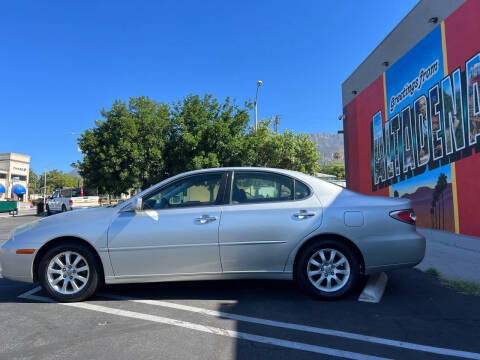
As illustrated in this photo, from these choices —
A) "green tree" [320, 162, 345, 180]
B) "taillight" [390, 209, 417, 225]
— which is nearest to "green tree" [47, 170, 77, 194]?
"green tree" [320, 162, 345, 180]

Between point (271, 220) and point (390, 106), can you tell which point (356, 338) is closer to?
point (271, 220)

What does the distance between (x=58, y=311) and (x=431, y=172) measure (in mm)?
9153

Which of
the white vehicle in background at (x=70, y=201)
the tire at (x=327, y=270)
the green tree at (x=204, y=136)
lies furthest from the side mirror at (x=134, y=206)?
the white vehicle in background at (x=70, y=201)

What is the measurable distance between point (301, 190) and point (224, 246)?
1.16 metres

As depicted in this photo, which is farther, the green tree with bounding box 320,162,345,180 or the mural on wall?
the green tree with bounding box 320,162,345,180

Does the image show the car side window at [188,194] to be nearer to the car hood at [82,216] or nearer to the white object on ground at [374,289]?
the car hood at [82,216]

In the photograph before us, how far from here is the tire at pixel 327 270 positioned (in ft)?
13.4

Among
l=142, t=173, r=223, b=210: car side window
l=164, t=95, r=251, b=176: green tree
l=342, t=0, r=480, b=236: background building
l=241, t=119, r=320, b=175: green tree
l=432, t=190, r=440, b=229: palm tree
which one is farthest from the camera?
l=241, t=119, r=320, b=175: green tree

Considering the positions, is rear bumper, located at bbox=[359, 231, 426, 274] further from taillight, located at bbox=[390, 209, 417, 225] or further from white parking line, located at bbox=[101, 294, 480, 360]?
white parking line, located at bbox=[101, 294, 480, 360]

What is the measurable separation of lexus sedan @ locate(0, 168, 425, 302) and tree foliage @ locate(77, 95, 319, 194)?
16646 mm

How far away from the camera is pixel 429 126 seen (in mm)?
9438

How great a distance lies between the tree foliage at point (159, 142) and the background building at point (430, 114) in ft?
34.0

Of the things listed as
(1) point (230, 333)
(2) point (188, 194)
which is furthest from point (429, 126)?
(1) point (230, 333)

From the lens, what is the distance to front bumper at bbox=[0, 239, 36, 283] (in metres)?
4.12
